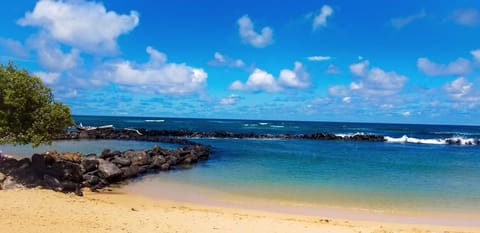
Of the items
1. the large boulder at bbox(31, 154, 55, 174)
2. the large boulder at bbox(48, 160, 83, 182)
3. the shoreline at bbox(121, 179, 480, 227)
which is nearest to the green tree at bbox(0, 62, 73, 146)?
the large boulder at bbox(31, 154, 55, 174)

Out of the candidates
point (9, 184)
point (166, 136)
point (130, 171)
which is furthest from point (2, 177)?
point (166, 136)

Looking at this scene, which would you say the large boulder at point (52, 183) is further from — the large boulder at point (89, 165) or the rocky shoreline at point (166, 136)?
the rocky shoreline at point (166, 136)

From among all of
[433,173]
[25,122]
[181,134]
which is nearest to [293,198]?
[25,122]

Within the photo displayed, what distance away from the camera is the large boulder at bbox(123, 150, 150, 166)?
853 inches

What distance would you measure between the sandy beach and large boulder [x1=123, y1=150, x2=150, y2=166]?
29.1 feet

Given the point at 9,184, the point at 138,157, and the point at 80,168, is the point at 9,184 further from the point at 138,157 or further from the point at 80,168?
the point at 138,157

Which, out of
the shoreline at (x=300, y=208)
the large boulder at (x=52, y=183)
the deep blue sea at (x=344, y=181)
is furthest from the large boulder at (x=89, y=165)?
the large boulder at (x=52, y=183)

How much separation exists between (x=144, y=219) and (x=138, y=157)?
41.0 ft

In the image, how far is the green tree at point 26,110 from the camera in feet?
49.2

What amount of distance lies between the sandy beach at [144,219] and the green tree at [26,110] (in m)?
3.39

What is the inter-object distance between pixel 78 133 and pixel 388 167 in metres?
29.3

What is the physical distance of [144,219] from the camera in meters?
10.1

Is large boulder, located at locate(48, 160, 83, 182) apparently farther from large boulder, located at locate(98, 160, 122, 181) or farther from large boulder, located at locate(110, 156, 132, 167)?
large boulder, located at locate(110, 156, 132, 167)

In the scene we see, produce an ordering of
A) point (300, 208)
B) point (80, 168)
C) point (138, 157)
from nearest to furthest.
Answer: point (300, 208)
point (80, 168)
point (138, 157)
